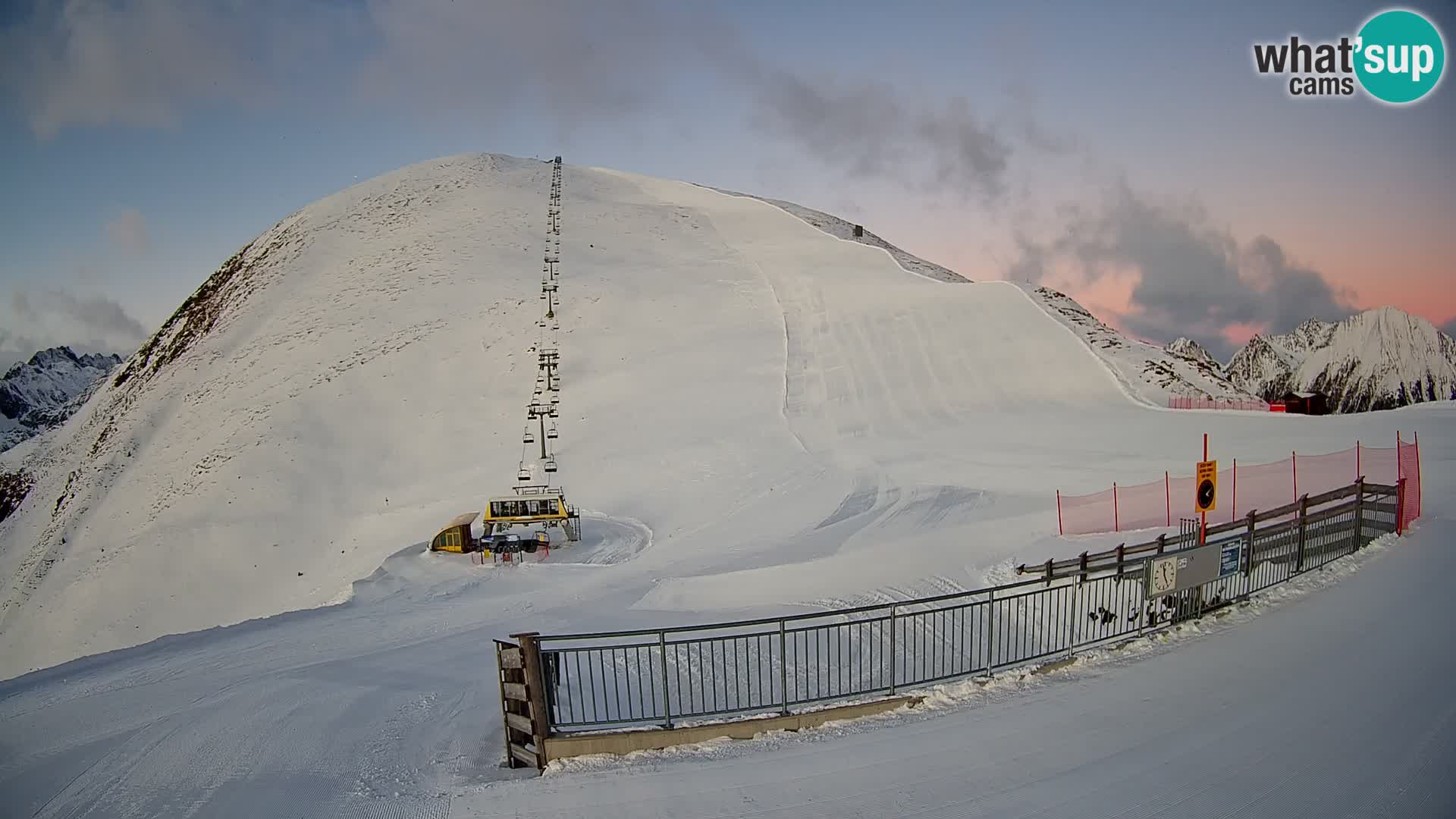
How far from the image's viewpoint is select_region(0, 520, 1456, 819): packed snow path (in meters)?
6.55

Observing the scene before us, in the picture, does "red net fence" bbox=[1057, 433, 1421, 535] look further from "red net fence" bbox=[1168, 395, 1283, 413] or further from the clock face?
"red net fence" bbox=[1168, 395, 1283, 413]

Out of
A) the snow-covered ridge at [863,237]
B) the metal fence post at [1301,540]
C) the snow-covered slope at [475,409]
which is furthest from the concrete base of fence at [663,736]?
the snow-covered ridge at [863,237]

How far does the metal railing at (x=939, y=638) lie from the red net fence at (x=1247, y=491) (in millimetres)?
2486

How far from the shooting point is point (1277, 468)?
18656 millimetres

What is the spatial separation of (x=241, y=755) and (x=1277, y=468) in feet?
67.4

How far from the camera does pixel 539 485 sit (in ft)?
116

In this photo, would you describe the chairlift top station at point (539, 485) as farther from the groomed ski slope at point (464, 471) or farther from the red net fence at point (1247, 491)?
the red net fence at point (1247, 491)

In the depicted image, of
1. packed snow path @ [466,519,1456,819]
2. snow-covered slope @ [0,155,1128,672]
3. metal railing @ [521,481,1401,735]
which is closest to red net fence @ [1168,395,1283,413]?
snow-covered slope @ [0,155,1128,672]

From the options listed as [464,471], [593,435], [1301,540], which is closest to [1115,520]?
[1301,540]

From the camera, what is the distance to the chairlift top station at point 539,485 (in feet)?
86.7

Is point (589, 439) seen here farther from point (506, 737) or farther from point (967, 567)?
point (506, 737)

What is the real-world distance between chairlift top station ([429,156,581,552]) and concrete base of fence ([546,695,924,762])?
698 inches

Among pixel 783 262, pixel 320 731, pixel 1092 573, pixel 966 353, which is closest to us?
pixel 320 731

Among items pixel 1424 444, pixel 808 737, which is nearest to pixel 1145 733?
pixel 808 737
